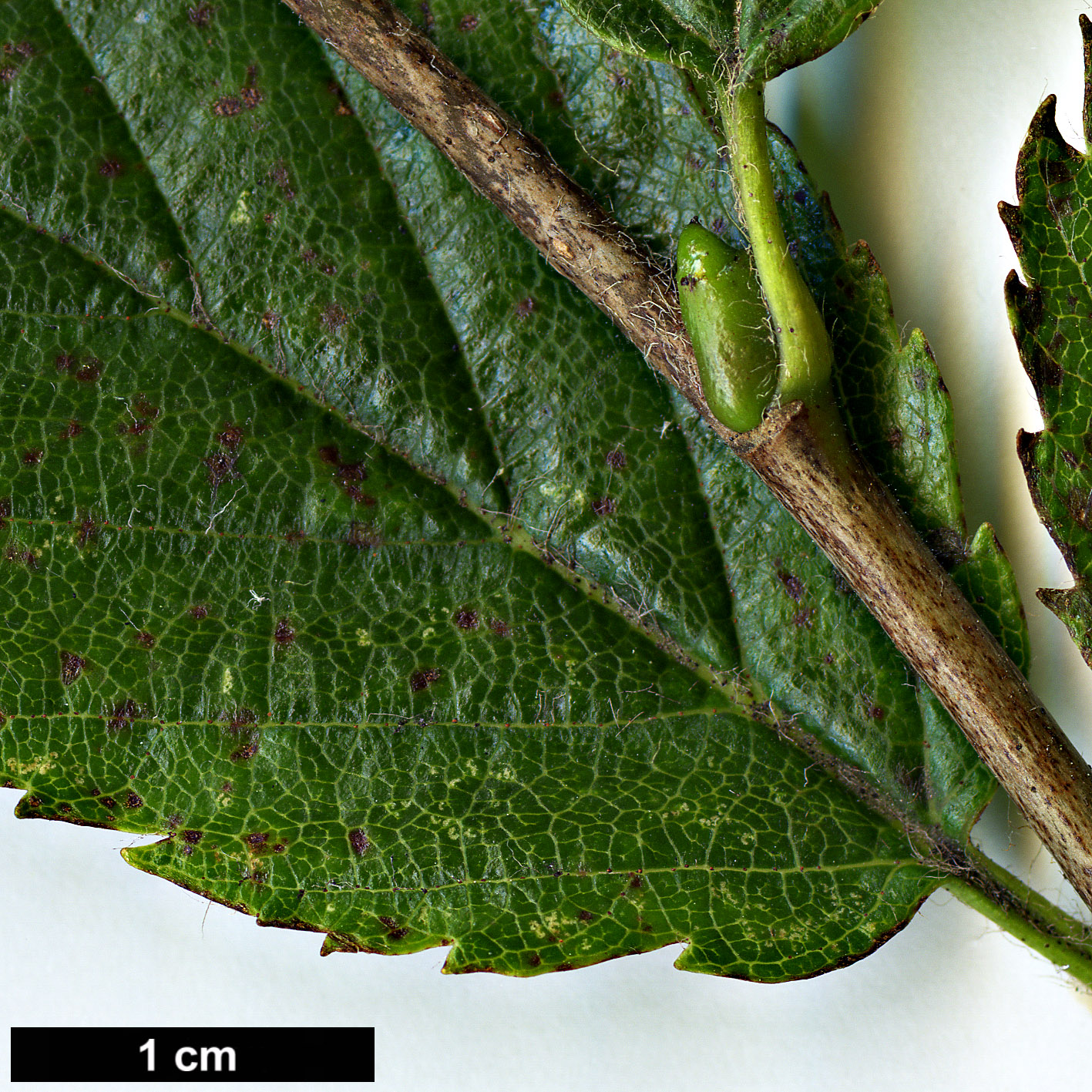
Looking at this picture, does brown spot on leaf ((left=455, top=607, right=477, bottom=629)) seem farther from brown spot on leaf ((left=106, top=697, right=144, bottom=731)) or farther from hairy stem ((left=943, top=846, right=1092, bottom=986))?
hairy stem ((left=943, top=846, right=1092, bottom=986))

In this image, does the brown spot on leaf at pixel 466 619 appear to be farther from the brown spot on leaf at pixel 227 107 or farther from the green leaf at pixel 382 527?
the brown spot on leaf at pixel 227 107

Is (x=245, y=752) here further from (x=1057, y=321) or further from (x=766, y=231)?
(x=1057, y=321)

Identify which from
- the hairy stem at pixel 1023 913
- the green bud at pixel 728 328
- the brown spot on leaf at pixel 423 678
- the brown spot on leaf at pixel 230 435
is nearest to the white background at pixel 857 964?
the hairy stem at pixel 1023 913

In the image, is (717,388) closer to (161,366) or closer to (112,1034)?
(161,366)

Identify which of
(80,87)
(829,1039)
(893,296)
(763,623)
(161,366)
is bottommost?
(829,1039)

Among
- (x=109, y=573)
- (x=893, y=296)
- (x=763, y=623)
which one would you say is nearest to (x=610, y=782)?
(x=763, y=623)
